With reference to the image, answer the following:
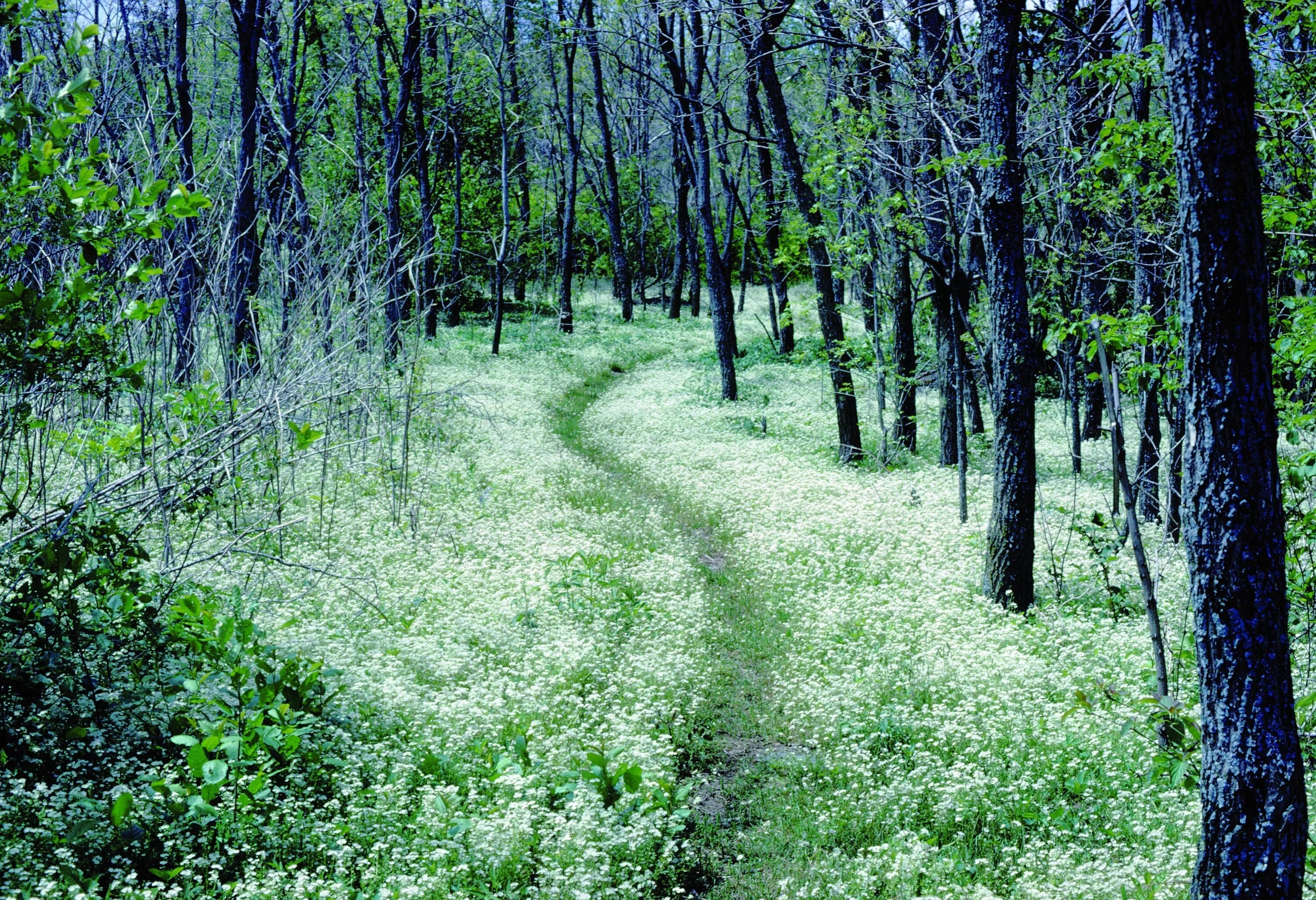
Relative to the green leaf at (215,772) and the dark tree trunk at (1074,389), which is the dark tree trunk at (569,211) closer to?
the dark tree trunk at (1074,389)

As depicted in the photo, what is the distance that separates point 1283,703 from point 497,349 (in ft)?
91.1

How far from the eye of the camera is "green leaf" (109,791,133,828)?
177 inches

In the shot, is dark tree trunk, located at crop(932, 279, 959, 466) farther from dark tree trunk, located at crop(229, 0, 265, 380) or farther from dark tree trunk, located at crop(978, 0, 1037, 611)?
dark tree trunk, located at crop(229, 0, 265, 380)

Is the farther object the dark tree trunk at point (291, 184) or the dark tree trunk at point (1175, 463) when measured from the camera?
the dark tree trunk at point (291, 184)

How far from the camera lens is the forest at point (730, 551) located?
4.22 metres

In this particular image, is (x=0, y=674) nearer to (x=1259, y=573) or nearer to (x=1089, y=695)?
(x=1259, y=573)

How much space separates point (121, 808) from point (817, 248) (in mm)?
14609

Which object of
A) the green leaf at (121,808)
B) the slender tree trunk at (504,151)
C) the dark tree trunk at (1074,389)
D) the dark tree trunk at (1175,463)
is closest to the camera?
the green leaf at (121,808)

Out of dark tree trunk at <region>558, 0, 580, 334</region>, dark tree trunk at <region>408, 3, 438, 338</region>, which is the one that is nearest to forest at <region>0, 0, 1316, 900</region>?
dark tree trunk at <region>408, 3, 438, 338</region>

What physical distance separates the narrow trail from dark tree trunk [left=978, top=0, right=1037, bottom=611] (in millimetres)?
2561

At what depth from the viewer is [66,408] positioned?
966 cm

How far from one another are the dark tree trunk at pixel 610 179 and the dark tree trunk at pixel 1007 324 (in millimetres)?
22048

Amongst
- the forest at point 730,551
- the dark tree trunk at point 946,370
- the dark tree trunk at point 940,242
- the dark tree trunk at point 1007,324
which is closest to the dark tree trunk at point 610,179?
the dark tree trunk at point 940,242

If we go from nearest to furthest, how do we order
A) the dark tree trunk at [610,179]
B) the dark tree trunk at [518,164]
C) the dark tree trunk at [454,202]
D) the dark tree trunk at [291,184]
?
the dark tree trunk at [291,184] < the dark tree trunk at [454,202] < the dark tree trunk at [610,179] < the dark tree trunk at [518,164]
